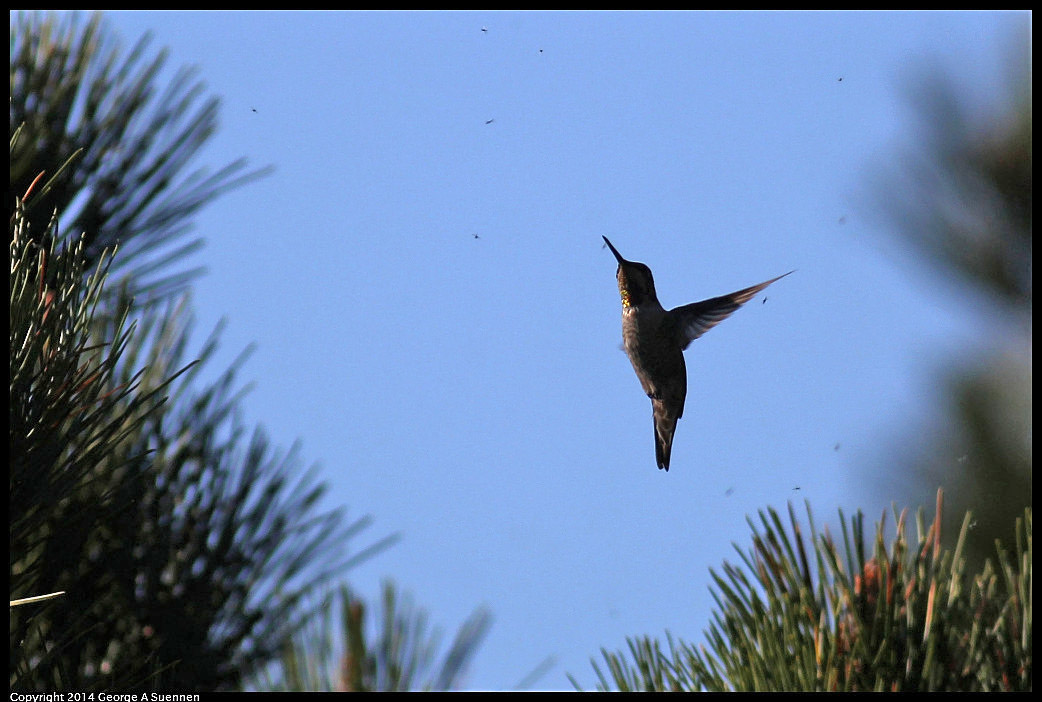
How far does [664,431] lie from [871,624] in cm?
195

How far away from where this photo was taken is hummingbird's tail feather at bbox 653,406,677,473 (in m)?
3.15

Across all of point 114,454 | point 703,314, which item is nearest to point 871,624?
point 114,454

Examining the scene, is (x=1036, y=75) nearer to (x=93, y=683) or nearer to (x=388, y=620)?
(x=388, y=620)

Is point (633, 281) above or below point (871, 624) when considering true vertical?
above

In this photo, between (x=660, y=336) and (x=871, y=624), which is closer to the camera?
(x=871, y=624)

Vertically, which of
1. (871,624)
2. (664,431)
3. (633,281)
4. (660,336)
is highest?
(633,281)

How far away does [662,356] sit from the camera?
309cm

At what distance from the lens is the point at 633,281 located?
3.14 m

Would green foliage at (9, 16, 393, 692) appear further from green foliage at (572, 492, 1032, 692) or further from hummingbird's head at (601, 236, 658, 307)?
hummingbird's head at (601, 236, 658, 307)

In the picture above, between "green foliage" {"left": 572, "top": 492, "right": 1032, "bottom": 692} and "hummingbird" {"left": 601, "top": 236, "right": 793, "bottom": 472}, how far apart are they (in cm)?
177

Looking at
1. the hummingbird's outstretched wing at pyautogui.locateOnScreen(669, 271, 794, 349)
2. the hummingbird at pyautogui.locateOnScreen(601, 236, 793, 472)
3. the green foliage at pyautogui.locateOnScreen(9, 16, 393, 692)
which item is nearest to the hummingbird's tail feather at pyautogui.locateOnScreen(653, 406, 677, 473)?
the hummingbird at pyautogui.locateOnScreen(601, 236, 793, 472)

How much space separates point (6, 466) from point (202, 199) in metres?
0.96

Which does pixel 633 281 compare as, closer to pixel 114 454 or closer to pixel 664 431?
pixel 664 431
